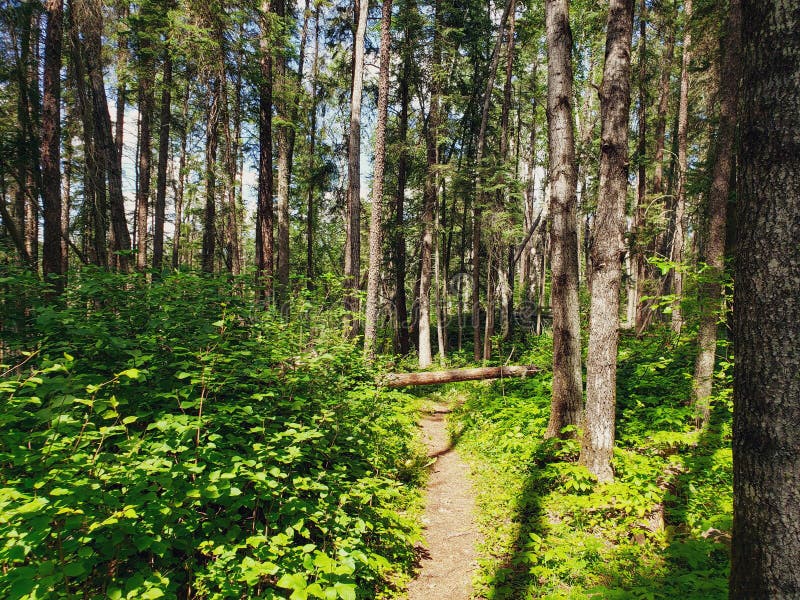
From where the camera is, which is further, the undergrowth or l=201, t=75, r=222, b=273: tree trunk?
l=201, t=75, r=222, b=273: tree trunk

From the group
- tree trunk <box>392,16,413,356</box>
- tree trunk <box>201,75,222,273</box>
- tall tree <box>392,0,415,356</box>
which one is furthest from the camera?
tree trunk <box>392,16,413,356</box>

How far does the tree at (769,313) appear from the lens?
5.90 ft

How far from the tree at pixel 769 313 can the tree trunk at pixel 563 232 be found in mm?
4212

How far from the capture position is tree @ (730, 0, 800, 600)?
70.9 inches

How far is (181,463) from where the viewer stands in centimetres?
272

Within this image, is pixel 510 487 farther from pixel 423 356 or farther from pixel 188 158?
pixel 188 158

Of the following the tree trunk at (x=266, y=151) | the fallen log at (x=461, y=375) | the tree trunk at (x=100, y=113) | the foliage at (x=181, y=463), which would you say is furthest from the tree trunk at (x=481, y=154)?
the tree trunk at (x=100, y=113)

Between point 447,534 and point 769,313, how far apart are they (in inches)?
192

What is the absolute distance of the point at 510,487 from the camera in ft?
19.6

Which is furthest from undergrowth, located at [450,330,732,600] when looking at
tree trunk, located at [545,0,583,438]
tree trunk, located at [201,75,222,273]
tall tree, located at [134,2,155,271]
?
tall tree, located at [134,2,155,271]

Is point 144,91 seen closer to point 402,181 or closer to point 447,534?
point 402,181

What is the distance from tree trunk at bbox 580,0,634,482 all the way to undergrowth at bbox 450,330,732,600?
1.44 ft

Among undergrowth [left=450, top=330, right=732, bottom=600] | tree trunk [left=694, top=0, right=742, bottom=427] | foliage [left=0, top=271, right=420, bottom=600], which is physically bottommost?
undergrowth [left=450, top=330, right=732, bottom=600]

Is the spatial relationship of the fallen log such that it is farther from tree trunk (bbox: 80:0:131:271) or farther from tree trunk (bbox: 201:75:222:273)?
tree trunk (bbox: 80:0:131:271)
